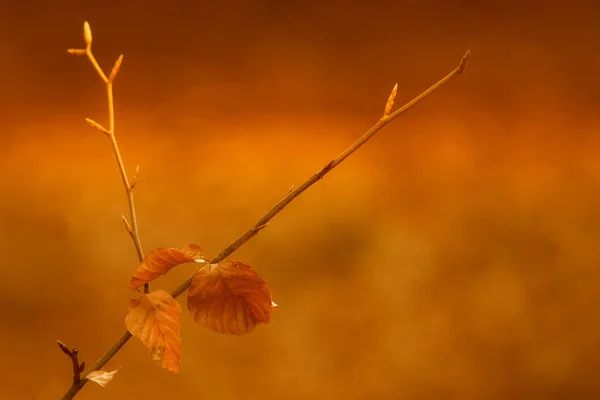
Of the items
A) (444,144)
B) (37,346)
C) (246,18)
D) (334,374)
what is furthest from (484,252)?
(37,346)

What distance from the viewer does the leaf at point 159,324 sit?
223mm

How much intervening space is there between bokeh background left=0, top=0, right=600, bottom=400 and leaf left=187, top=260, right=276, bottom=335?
1069 mm

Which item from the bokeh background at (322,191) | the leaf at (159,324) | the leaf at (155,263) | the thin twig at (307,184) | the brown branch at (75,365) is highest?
the bokeh background at (322,191)

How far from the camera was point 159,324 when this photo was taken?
225 millimetres

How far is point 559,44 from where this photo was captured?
1.40 metres

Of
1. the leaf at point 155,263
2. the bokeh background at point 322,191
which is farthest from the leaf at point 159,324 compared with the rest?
the bokeh background at point 322,191

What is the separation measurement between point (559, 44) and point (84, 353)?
A: 1.12 meters

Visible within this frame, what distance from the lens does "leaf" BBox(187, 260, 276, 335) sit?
227 mm

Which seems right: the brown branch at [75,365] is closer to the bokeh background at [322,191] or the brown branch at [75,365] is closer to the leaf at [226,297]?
the leaf at [226,297]

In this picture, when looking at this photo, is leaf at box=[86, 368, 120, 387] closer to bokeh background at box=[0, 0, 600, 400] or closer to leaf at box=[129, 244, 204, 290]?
leaf at box=[129, 244, 204, 290]

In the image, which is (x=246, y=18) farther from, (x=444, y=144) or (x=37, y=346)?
(x=37, y=346)

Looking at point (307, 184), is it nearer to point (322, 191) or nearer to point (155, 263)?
point (155, 263)

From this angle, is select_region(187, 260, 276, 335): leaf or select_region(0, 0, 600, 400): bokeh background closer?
select_region(187, 260, 276, 335): leaf

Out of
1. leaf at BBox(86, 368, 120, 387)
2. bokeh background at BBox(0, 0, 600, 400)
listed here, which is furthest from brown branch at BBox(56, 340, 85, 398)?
bokeh background at BBox(0, 0, 600, 400)
